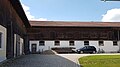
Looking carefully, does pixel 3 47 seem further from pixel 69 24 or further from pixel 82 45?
pixel 69 24

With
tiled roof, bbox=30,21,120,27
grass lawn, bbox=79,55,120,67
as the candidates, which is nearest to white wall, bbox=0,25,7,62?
grass lawn, bbox=79,55,120,67

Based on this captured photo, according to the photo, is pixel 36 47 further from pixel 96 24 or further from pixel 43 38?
pixel 96 24

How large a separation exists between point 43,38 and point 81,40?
777 cm

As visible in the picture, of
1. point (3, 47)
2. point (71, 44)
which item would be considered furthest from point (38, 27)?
point (3, 47)

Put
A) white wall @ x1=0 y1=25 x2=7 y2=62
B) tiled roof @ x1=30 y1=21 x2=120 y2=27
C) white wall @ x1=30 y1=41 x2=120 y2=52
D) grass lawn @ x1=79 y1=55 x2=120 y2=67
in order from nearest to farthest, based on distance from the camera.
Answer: grass lawn @ x1=79 y1=55 x2=120 y2=67
white wall @ x1=0 y1=25 x2=7 y2=62
white wall @ x1=30 y1=41 x2=120 y2=52
tiled roof @ x1=30 y1=21 x2=120 y2=27

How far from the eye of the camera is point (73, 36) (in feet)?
187

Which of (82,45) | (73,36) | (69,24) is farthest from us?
(69,24)

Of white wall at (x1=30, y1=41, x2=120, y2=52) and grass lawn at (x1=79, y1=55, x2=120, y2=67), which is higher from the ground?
white wall at (x1=30, y1=41, x2=120, y2=52)

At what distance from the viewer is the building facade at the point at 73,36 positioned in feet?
185

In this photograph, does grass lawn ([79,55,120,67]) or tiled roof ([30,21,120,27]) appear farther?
tiled roof ([30,21,120,27])

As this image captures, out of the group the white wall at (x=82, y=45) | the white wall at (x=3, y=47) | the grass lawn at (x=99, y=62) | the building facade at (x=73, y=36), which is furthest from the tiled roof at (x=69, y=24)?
the white wall at (x=3, y=47)

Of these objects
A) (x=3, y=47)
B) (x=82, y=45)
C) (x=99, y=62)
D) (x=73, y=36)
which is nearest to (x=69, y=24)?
(x=73, y=36)

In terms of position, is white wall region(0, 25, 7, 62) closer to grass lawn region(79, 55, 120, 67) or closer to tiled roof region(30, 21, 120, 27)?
grass lawn region(79, 55, 120, 67)

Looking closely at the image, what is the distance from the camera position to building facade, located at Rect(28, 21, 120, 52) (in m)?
56.4
